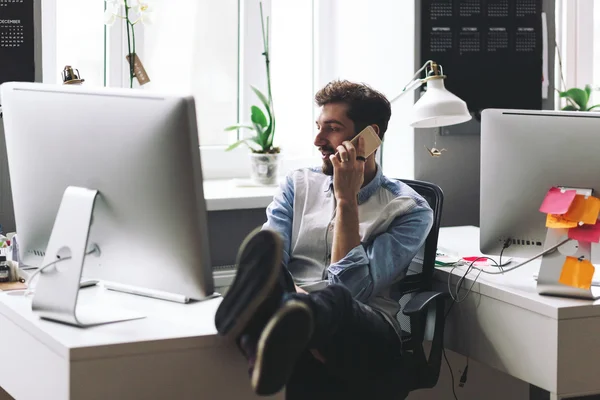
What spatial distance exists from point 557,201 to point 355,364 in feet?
2.09

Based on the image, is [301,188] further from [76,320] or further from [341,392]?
[76,320]

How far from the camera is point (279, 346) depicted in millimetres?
1692

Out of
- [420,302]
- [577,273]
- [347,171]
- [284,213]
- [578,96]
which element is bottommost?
[420,302]

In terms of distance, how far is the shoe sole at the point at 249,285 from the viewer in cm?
173

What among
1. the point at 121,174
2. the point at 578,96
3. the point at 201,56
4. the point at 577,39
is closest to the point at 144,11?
the point at 201,56

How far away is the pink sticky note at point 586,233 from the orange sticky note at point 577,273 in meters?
0.06

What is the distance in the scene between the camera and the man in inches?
69.5

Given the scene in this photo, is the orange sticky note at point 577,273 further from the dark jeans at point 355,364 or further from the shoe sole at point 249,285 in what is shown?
the shoe sole at point 249,285

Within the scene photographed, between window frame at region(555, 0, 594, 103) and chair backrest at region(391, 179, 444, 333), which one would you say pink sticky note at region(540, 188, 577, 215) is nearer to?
chair backrest at region(391, 179, 444, 333)

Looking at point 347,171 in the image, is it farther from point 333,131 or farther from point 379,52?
point 379,52

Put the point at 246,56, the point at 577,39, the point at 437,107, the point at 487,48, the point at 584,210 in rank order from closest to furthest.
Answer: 1. the point at 584,210
2. the point at 437,107
3. the point at 487,48
4. the point at 246,56
5. the point at 577,39

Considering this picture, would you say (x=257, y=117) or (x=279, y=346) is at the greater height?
(x=257, y=117)

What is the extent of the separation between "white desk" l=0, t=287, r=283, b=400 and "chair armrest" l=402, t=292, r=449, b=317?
63 cm

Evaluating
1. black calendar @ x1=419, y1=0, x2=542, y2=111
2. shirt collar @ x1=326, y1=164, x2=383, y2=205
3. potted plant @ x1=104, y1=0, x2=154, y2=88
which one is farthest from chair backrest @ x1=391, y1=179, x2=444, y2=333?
potted plant @ x1=104, y1=0, x2=154, y2=88
